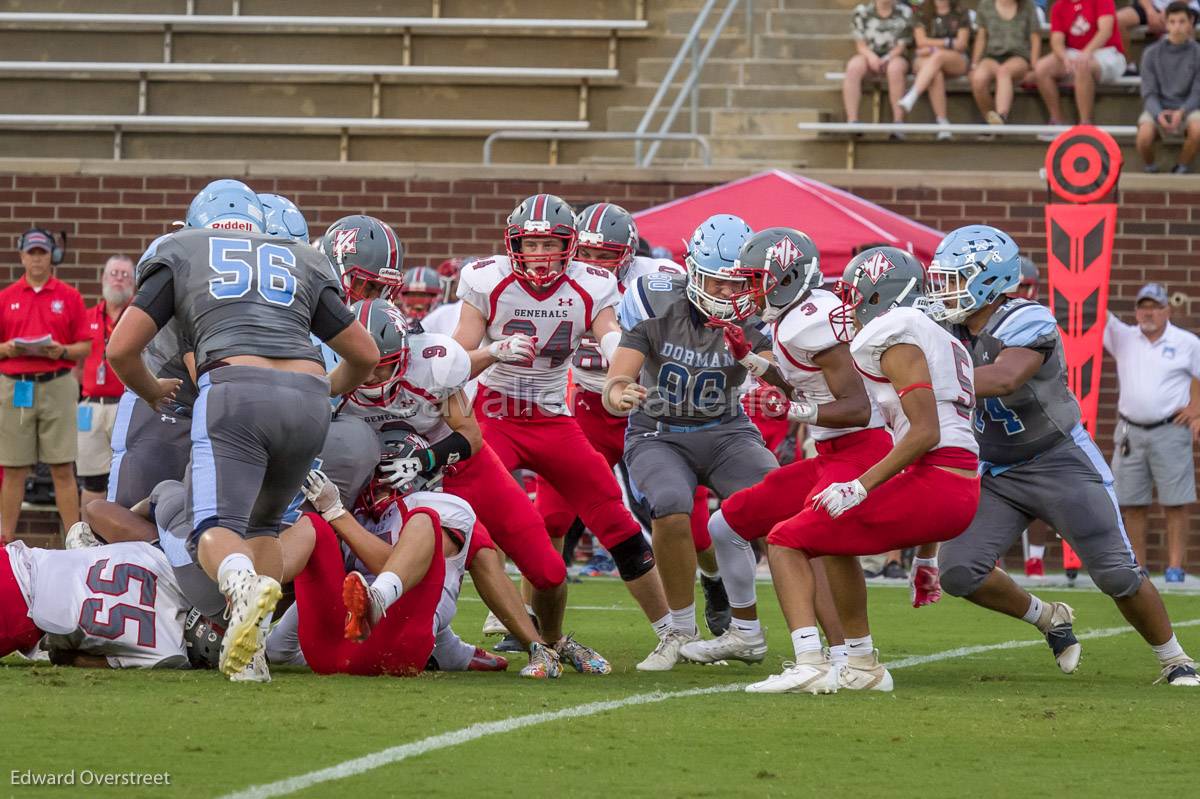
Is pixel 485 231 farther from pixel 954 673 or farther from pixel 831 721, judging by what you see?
pixel 831 721

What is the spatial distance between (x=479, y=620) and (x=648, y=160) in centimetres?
601

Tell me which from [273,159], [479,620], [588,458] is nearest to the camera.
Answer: [588,458]

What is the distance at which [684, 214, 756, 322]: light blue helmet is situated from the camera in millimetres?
7047

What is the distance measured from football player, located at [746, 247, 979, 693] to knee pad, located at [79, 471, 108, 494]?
7.51m

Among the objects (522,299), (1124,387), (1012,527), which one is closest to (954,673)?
(1012,527)

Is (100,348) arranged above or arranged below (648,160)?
below

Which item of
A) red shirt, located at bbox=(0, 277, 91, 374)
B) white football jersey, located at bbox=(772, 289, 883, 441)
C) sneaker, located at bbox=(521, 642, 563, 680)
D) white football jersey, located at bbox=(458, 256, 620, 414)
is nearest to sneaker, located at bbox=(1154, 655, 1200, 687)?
white football jersey, located at bbox=(772, 289, 883, 441)

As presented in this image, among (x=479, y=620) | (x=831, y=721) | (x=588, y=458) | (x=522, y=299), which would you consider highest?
(x=522, y=299)

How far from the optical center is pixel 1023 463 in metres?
6.99

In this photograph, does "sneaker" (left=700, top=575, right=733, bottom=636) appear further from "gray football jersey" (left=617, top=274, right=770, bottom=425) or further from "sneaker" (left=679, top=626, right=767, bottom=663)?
"gray football jersey" (left=617, top=274, right=770, bottom=425)

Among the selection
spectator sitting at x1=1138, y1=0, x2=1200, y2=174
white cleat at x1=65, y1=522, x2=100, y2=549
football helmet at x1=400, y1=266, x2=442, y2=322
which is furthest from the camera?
spectator sitting at x1=1138, y1=0, x2=1200, y2=174

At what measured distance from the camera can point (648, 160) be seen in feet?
47.0

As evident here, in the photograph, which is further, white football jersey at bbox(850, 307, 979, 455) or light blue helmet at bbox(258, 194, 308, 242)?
light blue helmet at bbox(258, 194, 308, 242)

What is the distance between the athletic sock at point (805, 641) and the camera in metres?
6.04
